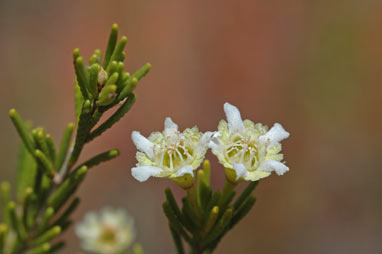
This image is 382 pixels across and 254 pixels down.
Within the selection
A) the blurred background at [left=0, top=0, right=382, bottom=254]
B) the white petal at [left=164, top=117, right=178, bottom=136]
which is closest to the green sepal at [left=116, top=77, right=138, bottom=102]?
the white petal at [left=164, top=117, right=178, bottom=136]

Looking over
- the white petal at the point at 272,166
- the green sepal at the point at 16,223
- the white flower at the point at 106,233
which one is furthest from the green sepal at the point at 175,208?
the white flower at the point at 106,233

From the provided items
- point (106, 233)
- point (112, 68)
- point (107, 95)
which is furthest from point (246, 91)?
point (107, 95)

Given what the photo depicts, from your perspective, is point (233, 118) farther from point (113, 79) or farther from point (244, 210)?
point (113, 79)

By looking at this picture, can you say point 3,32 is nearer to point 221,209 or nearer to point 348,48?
point 348,48

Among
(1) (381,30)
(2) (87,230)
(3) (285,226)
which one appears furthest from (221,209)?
(1) (381,30)

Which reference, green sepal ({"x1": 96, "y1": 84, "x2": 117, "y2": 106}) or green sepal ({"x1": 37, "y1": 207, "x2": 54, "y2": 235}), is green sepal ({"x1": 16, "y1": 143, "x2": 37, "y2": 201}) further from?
green sepal ({"x1": 96, "y1": 84, "x2": 117, "y2": 106})
